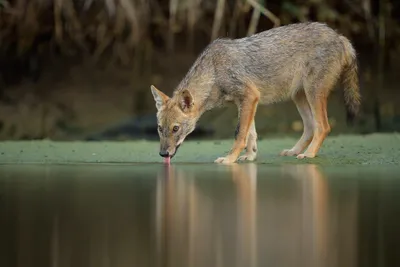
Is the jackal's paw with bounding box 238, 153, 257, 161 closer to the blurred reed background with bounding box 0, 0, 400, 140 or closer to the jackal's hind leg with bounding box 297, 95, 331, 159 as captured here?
the jackal's hind leg with bounding box 297, 95, 331, 159

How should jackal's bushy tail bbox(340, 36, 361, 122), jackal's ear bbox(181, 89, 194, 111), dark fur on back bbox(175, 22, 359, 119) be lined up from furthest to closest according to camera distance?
jackal's bushy tail bbox(340, 36, 361, 122), dark fur on back bbox(175, 22, 359, 119), jackal's ear bbox(181, 89, 194, 111)

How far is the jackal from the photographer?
1040 centimetres

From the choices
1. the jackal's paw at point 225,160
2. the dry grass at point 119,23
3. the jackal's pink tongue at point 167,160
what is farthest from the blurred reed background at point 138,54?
Answer: the jackal's pink tongue at point 167,160

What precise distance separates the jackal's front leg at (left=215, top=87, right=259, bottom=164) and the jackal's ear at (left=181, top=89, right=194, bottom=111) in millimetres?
498

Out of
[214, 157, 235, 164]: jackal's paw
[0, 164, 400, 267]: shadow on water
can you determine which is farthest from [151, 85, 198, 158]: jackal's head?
[0, 164, 400, 267]: shadow on water

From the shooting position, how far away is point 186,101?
1030 centimetres

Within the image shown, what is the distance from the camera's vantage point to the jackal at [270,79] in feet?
34.1

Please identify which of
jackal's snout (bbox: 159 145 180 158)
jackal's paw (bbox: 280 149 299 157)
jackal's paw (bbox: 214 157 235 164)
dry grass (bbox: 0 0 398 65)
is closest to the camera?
jackal's snout (bbox: 159 145 180 158)

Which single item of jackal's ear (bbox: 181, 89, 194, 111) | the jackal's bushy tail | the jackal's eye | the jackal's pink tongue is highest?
the jackal's bushy tail

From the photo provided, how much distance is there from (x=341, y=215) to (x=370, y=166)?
327cm

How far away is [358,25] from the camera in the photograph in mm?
14047

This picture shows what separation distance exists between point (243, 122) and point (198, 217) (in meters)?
4.11

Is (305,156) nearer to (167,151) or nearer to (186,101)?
(186,101)

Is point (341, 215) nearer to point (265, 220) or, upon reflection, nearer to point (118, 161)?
point (265, 220)
